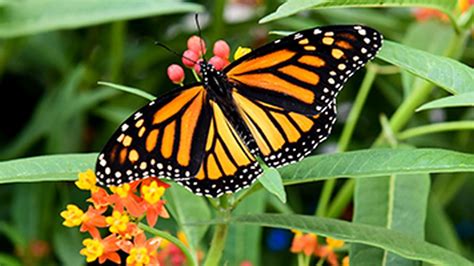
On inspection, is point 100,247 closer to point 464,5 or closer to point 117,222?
point 117,222

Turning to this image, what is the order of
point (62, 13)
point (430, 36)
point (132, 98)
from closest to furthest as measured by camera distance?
point (62, 13) < point (430, 36) < point (132, 98)

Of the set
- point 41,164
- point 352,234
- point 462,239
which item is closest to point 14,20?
point 41,164

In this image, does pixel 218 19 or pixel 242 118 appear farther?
pixel 218 19

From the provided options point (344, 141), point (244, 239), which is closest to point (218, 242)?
point (244, 239)

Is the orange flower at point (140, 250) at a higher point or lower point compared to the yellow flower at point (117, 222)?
lower

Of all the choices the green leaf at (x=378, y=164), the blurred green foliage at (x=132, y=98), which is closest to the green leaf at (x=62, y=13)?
the blurred green foliage at (x=132, y=98)

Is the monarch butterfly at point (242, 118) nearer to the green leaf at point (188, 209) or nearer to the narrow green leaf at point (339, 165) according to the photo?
the narrow green leaf at point (339, 165)

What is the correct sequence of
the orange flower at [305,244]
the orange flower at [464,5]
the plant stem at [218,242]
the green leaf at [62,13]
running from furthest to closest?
the green leaf at [62,13]
the orange flower at [464,5]
the orange flower at [305,244]
the plant stem at [218,242]

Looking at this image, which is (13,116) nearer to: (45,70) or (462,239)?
(45,70)
